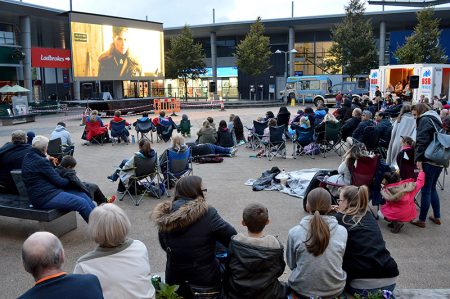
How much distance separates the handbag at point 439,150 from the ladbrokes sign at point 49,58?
2801cm

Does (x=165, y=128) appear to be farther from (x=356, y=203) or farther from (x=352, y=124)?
(x=356, y=203)

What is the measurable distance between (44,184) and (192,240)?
9.54ft

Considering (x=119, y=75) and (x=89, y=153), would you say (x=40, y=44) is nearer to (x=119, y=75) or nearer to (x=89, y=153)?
(x=119, y=75)

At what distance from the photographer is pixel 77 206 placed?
18.2ft

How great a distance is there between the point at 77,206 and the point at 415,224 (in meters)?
4.60

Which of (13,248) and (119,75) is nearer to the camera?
(13,248)

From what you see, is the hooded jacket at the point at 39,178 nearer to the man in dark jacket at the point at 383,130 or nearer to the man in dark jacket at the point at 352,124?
the man in dark jacket at the point at 383,130

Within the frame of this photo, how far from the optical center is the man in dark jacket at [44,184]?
5.39m

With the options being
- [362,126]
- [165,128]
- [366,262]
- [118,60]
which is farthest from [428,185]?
[118,60]

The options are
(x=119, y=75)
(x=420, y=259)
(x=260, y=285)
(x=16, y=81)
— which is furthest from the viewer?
(x=16, y=81)

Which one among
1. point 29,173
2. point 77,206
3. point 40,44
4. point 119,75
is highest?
point 40,44

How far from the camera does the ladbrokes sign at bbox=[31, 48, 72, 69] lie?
28.8 m

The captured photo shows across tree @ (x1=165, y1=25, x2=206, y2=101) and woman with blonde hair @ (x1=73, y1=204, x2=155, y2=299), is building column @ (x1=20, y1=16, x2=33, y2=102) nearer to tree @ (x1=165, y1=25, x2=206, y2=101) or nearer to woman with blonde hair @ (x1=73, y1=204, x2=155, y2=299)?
tree @ (x1=165, y1=25, x2=206, y2=101)

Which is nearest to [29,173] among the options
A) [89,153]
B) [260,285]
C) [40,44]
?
[260,285]
